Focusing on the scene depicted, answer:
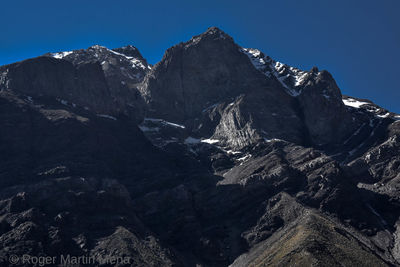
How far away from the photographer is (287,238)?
149m

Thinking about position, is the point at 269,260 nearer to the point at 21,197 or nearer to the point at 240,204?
the point at 240,204

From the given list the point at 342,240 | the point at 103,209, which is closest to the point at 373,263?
the point at 342,240

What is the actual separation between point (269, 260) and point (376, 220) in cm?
5320

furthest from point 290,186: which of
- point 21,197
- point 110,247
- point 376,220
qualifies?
point 21,197

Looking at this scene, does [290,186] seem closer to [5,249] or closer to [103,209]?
[103,209]

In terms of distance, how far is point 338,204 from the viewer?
575 feet

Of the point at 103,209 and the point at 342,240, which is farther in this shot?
the point at 103,209

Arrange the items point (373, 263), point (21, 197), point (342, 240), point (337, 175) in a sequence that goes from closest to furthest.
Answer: point (373, 263)
point (342, 240)
point (21, 197)
point (337, 175)

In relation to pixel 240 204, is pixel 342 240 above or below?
below

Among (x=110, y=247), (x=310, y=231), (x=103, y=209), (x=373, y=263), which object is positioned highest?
(x=103, y=209)

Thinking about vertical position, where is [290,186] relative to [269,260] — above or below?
above

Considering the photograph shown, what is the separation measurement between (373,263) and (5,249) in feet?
333

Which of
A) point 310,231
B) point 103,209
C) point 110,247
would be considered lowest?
point 310,231

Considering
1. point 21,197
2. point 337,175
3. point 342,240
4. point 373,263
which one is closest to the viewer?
point 373,263
